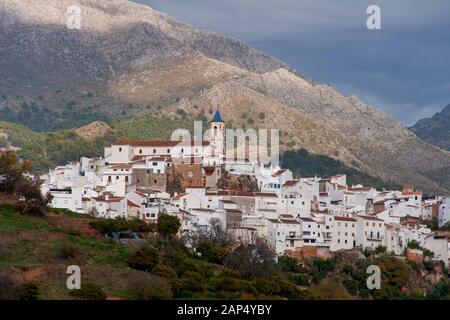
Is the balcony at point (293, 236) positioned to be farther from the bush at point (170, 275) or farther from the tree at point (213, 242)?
the bush at point (170, 275)

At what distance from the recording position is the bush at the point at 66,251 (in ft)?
186

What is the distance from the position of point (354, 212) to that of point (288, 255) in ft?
37.0

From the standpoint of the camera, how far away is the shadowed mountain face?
15250 cm

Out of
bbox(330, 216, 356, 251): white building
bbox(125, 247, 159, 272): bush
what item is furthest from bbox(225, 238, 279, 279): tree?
bbox(330, 216, 356, 251): white building

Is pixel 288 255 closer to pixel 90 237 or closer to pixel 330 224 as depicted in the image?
pixel 330 224

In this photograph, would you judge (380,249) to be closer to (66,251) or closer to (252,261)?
(252,261)

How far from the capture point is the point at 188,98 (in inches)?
6407

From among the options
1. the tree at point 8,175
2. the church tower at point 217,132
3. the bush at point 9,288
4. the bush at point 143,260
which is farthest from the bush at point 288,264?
the bush at point 9,288

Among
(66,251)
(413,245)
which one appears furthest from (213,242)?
(413,245)

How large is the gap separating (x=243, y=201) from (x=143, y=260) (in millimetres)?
25248

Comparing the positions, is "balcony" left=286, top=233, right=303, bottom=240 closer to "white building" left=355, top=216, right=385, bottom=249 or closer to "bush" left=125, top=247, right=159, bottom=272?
"white building" left=355, top=216, right=385, bottom=249

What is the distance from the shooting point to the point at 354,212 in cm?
8606

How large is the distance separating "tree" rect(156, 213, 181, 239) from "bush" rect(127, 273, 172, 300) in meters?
14.9

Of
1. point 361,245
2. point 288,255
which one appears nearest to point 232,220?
point 288,255
